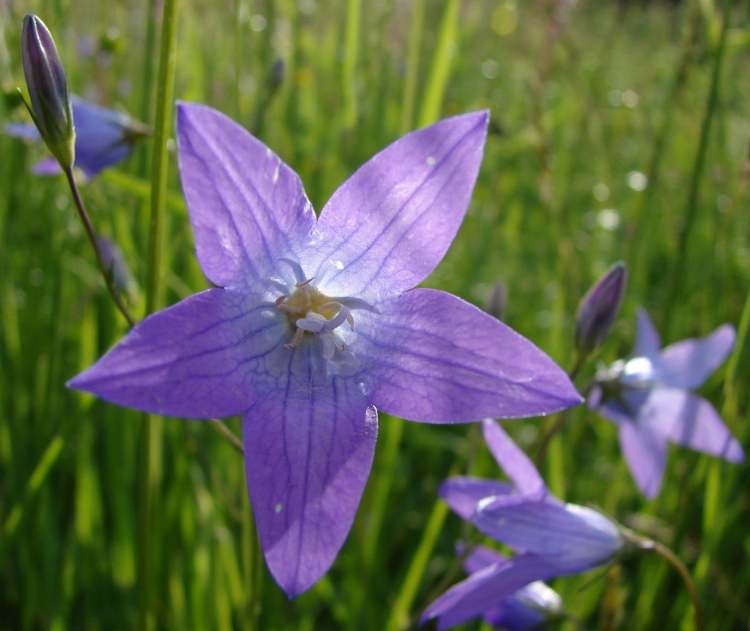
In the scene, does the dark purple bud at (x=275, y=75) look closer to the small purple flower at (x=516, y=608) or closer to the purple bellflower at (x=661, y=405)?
the purple bellflower at (x=661, y=405)

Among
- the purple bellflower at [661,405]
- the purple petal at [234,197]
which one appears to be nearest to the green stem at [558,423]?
the purple bellflower at [661,405]

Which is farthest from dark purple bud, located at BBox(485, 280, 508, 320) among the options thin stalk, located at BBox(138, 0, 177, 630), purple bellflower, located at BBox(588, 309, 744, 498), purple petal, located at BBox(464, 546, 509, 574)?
thin stalk, located at BBox(138, 0, 177, 630)

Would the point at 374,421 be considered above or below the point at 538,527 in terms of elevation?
above

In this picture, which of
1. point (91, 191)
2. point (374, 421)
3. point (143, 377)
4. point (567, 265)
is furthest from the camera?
point (567, 265)

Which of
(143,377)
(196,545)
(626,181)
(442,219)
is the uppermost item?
(442,219)

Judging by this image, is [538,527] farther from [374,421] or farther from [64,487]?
[64,487]

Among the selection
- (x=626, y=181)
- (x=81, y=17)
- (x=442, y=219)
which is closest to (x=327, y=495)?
(x=442, y=219)

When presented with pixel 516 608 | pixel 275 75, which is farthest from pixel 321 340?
pixel 275 75

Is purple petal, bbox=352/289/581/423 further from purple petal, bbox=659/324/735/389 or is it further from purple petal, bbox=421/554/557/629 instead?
purple petal, bbox=659/324/735/389

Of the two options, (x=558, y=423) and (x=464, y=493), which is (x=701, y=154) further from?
(x=464, y=493)
